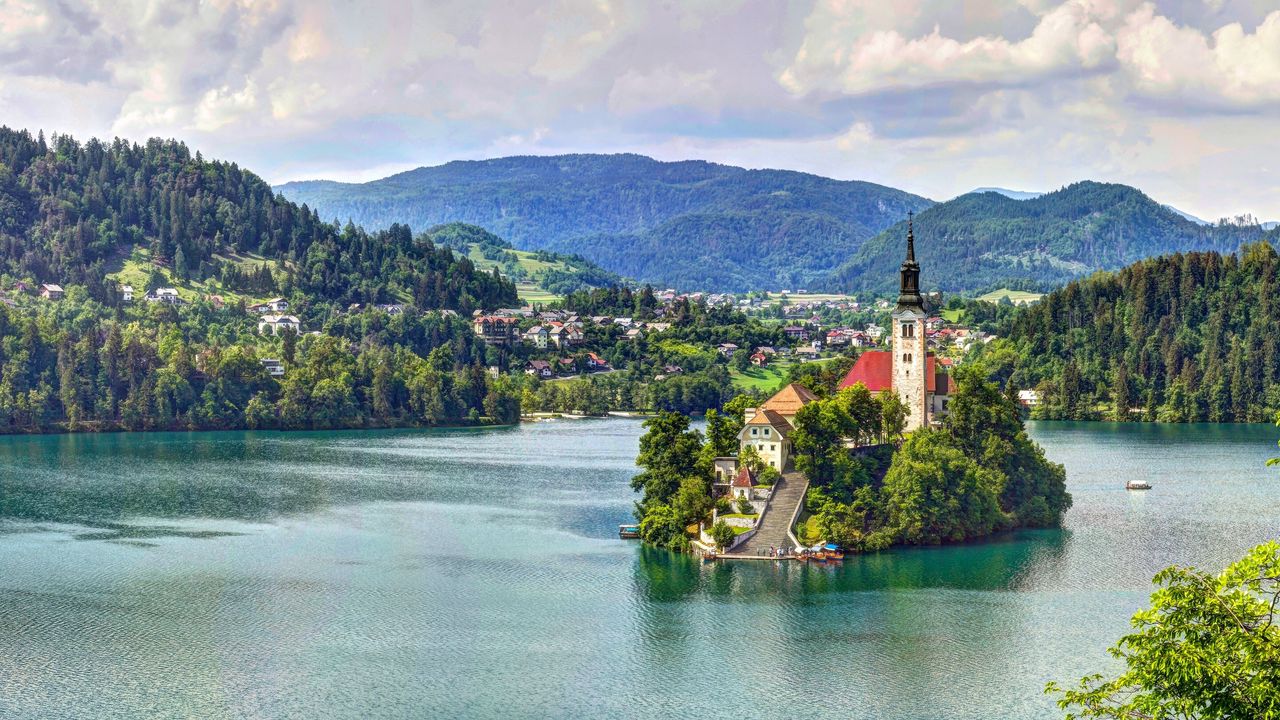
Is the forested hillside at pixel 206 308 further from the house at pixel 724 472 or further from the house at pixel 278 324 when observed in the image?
the house at pixel 724 472

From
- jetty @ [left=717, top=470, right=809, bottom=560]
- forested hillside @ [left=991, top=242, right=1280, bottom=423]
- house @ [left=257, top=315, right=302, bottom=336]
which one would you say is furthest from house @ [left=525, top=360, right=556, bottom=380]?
jetty @ [left=717, top=470, right=809, bottom=560]

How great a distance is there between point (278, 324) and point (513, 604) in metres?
105

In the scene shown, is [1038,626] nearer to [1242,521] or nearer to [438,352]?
[1242,521]

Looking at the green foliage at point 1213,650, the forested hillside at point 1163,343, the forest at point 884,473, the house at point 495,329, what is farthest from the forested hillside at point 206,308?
the green foliage at point 1213,650

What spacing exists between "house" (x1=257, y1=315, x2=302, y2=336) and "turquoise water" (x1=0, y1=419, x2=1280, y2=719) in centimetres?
6303

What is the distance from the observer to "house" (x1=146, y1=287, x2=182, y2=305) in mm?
148625

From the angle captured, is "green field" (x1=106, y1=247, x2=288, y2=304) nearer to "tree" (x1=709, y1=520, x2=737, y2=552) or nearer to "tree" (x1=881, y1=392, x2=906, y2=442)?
"tree" (x1=881, y1=392, x2=906, y2=442)

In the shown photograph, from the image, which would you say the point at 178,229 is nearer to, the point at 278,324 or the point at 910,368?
the point at 278,324

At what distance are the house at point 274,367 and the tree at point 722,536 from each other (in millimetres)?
79752

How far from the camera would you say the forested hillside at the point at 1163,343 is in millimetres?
130000

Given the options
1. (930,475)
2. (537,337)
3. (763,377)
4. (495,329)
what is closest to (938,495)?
(930,475)

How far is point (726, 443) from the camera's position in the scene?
6325cm

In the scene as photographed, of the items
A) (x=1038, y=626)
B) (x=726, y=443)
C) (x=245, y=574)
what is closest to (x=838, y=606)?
(x=1038, y=626)

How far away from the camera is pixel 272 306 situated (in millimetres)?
156875
